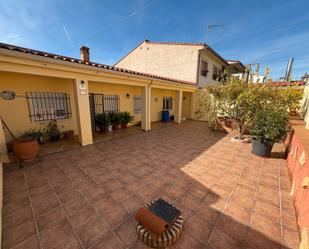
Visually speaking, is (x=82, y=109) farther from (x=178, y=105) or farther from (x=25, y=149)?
(x=178, y=105)

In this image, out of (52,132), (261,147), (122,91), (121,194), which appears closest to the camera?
(121,194)

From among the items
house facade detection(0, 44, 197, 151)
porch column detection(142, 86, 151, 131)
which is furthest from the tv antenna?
porch column detection(142, 86, 151, 131)

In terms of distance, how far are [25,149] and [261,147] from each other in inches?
284

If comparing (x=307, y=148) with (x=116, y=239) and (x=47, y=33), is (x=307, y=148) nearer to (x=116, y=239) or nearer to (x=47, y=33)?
(x=116, y=239)

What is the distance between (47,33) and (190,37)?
35.7ft

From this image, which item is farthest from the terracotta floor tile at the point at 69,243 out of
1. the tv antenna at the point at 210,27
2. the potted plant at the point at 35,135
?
the tv antenna at the point at 210,27

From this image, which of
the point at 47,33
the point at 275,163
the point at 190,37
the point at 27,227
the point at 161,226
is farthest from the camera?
the point at 190,37

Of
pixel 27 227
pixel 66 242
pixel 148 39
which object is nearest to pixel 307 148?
pixel 66 242

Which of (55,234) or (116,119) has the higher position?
(116,119)

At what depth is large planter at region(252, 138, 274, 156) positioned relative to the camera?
454cm

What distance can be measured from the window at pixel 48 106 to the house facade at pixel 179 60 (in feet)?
29.7

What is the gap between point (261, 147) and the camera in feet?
15.2

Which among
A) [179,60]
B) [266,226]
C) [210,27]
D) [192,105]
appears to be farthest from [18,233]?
[210,27]

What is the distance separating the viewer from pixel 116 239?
1.89 m
